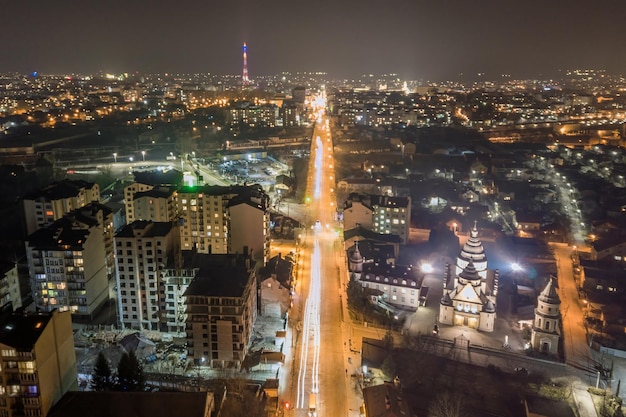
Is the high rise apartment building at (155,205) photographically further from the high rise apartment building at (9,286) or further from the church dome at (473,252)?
the church dome at (473,252)

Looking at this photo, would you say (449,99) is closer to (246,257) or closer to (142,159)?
(142,159)

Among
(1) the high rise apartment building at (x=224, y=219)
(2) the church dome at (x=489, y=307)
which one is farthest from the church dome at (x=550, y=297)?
(1) the high rise apartment building at (x=224, y=219)

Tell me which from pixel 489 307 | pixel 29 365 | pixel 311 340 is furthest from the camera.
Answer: pixel 489 307

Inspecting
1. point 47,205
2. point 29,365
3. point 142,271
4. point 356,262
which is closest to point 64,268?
point 142,271

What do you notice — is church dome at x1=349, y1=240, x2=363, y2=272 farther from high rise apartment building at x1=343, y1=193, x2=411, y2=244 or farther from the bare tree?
the bare tree

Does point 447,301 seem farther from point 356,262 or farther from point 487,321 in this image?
point 356,262

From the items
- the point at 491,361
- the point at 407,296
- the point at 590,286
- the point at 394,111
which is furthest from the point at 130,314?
the point at 394,111
